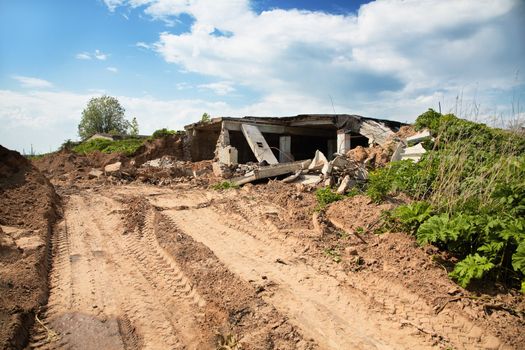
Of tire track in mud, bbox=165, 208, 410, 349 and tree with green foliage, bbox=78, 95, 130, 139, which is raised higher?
tree with green foliage, bbox=78, 95, 130, 139

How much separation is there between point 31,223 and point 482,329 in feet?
22.5

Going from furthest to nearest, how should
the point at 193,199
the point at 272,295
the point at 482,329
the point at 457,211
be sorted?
the point at 193,199
the point at 457,211
the point at 272,295
the point at 482,329

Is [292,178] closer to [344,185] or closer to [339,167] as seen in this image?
[339,167]

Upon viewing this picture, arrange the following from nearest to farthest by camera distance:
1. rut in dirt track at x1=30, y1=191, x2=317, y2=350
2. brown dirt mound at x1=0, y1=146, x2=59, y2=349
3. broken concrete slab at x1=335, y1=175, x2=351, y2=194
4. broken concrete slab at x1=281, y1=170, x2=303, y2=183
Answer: rut in dirt track at x1=30, y1=191, x2=317, y2=350, brown dirt mound at x1=0, y1=146, x2=59, y2=349, broken concrete slab at x1=335, y1=175, x2=351, y2=194, broken concrete slab at x1=281, y1=170, x2=303, y2=183

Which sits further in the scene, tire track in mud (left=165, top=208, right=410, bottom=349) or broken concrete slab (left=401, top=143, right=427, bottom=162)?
broken concrete slab (left=401, top=143, right=427, bottom=162)

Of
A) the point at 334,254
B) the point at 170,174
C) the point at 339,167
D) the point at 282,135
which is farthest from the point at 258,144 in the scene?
the point at 334,254

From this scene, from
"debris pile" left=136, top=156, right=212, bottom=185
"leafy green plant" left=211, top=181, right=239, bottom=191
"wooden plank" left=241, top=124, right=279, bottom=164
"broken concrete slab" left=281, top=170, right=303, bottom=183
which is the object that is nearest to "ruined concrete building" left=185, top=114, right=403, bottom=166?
"wooden plank" left=241, top=124, right=279, bottom=164

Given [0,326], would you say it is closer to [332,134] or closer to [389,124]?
[389,124]

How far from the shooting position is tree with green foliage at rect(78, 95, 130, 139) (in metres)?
48.5

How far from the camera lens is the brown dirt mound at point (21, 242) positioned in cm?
333

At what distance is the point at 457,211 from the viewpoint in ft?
15.6

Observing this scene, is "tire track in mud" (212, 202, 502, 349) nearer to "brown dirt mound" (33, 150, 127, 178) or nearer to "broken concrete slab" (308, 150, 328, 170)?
"broken concrete slab" (308, 150, 328, 170)

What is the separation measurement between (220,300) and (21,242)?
11.5 feet

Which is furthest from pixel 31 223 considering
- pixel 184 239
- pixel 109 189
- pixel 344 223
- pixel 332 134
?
pixel 332 134
